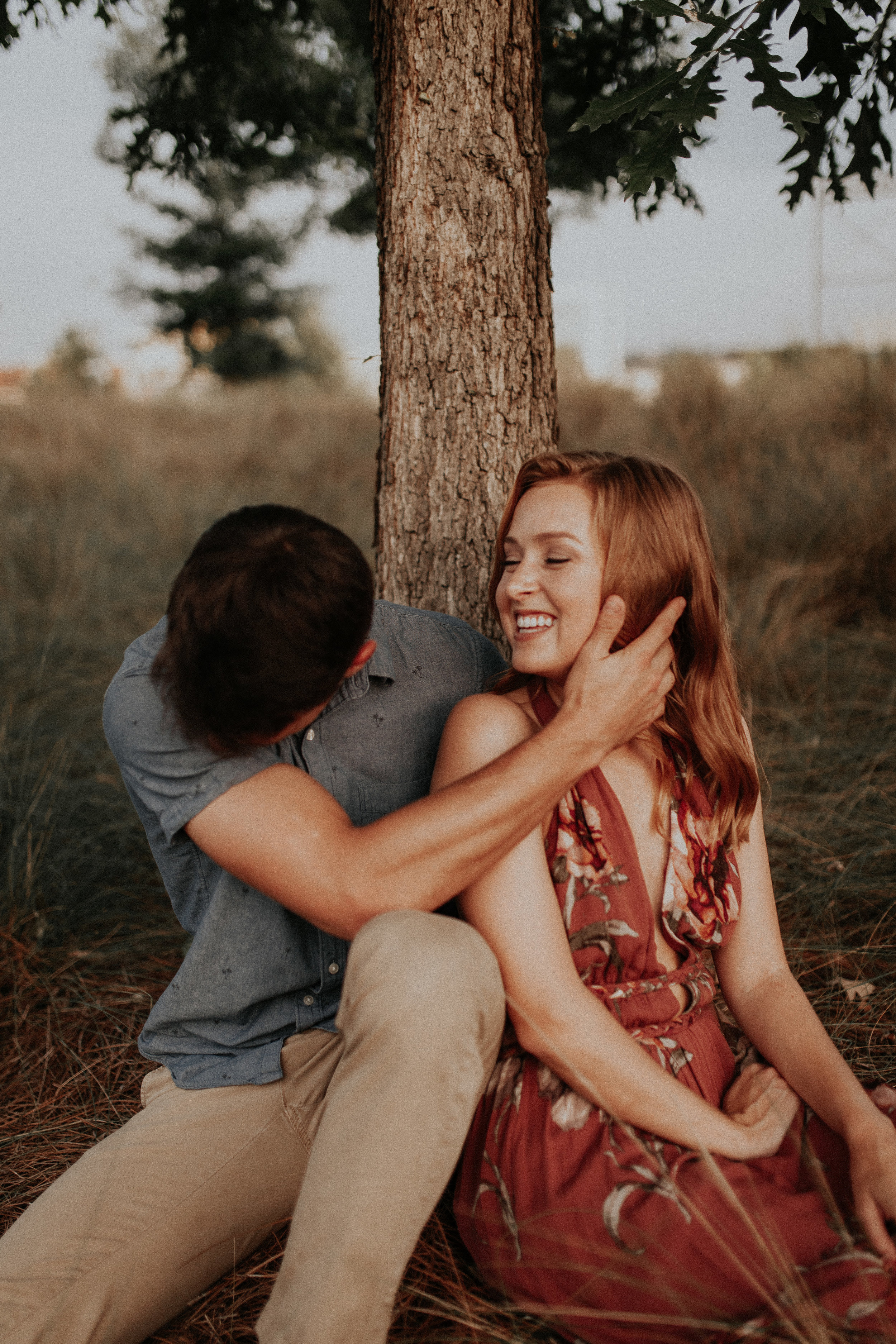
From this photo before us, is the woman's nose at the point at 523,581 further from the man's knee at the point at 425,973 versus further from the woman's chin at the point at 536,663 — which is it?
the man's knee at the point at 425,973

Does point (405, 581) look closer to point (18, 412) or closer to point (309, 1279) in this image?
point (309, 1279)

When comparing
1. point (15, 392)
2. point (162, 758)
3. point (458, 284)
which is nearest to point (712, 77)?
point (458, 284)

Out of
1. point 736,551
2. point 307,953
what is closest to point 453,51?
point 307,953

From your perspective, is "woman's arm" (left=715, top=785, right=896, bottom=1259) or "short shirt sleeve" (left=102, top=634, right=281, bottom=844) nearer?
"woman's arm" (left=715, top=785, right=896, bottom=1259)

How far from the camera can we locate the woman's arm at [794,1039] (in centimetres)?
136

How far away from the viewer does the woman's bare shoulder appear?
160 centimetres

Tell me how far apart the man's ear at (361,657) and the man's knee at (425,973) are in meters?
0.41

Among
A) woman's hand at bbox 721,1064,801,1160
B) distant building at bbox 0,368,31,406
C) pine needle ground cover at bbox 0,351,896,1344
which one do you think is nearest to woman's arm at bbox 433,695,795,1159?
woman's hand at bbox 721,1064,801,1160

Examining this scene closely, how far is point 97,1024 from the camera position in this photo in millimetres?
2432

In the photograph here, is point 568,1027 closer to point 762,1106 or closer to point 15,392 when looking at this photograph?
point 762,1106

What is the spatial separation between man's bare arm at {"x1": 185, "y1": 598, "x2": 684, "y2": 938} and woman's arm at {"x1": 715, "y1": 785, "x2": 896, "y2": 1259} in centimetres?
49

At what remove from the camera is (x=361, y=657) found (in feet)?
5.22

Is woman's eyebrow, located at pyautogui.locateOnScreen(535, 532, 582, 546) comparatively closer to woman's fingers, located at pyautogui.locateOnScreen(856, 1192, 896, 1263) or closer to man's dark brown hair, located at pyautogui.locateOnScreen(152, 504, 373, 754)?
man's dark brown hair, located at pyautogui.locateOnScreen(152, 504, 373, 754)

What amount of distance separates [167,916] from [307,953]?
132 centimetres
